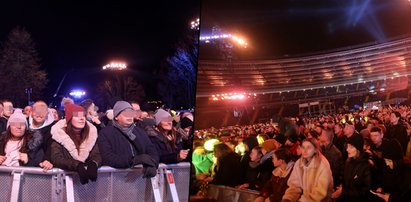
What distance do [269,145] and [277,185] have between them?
249 millimetres

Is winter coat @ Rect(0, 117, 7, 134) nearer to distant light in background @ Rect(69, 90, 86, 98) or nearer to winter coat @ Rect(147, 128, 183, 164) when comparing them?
winter coat @ Rect(147, 128, 183, 164)

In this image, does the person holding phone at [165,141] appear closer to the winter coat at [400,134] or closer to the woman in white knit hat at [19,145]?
the woman in white knit hat at [19,145]

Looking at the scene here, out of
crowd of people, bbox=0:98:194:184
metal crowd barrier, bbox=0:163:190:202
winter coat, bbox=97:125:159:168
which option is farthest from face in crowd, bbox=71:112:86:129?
metal crowd barrier, bbox=0:163:190:202

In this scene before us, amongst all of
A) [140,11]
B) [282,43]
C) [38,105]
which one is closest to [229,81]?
[282,43]

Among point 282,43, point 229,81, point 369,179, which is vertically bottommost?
point 369,179

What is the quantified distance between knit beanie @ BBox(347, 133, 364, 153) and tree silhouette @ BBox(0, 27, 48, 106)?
39.8 feet

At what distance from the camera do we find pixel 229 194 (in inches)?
106

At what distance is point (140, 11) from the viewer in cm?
771

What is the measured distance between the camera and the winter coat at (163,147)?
13.6ft

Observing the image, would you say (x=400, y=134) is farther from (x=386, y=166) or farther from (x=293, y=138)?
(x=293, y=138)

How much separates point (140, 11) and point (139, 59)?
285 cm

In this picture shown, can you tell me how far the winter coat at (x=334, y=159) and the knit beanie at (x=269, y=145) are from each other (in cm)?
31

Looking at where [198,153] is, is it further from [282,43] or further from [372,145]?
[372,145]

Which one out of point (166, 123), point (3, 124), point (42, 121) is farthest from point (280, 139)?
point (3, 124)
